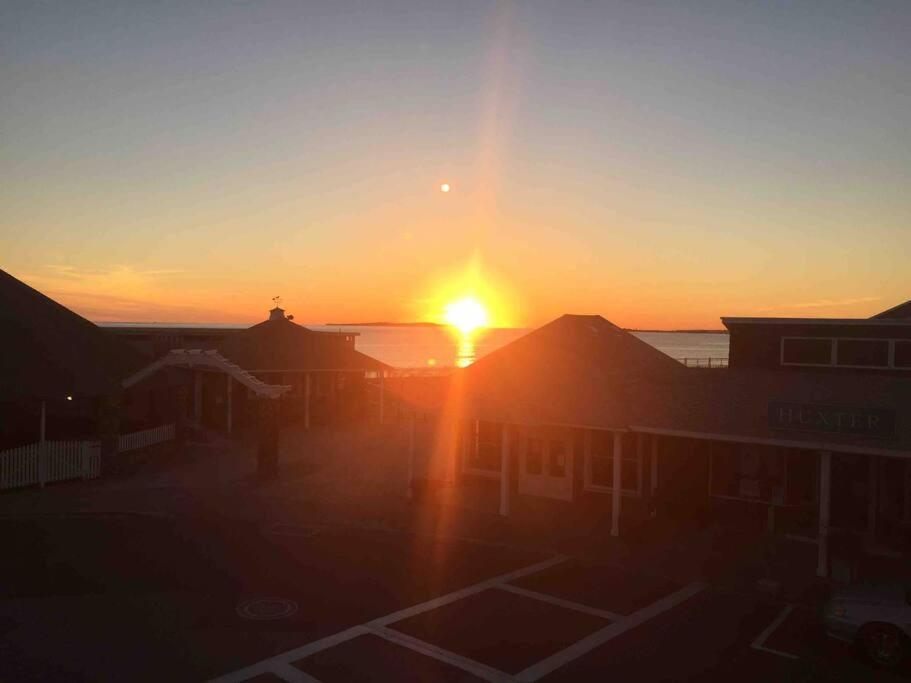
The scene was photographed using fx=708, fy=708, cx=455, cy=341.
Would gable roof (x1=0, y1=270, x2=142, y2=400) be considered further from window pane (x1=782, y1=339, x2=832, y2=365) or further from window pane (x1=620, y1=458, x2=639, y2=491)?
window pane (x1=782, y1=339, x2=832, y2=365)

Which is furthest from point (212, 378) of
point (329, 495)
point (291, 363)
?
point (329, 495)

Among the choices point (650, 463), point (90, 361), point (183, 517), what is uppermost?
point (90, 361)

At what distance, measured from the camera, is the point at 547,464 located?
20.6 meters

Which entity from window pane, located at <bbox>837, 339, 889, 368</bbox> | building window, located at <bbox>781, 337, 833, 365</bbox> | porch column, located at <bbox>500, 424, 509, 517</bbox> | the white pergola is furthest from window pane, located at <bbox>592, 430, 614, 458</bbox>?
the white pergola

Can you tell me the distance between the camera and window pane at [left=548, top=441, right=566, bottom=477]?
66.4 feet

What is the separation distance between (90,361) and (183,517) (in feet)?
26.4

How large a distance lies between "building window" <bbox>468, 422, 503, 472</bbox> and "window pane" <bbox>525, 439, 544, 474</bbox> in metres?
1.34

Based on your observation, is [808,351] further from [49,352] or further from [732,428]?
[49,352]

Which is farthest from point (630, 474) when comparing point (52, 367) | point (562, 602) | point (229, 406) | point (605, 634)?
point (229, 406)

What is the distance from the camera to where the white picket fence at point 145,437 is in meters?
23.5

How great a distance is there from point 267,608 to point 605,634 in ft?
18.1

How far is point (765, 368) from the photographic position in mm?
18312

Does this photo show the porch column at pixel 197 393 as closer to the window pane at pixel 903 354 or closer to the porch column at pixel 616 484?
the porch column at pixel 616 484

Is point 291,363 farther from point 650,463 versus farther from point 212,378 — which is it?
point 650,463
